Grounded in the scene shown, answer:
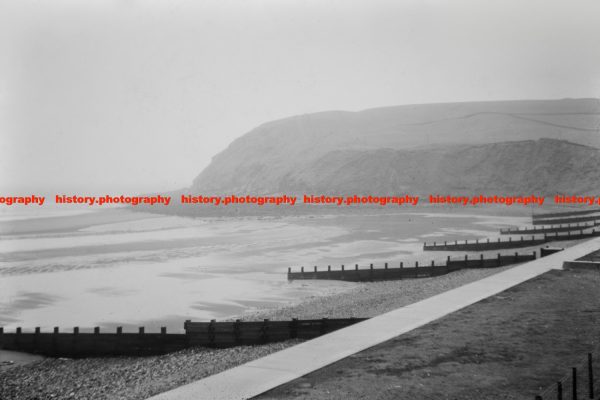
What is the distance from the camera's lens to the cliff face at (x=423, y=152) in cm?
10075

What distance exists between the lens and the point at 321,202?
101 meters

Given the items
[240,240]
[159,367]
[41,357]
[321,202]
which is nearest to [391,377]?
[159,367]

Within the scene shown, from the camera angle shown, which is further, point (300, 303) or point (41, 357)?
point (300, 303)

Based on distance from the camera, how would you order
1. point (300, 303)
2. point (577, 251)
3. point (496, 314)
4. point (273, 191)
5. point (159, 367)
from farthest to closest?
point (273, 191) < point (577, 251) < point (300, 303) < point (159, 367) < point (496, 314)

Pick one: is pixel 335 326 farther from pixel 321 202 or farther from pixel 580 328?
pixel 321 202

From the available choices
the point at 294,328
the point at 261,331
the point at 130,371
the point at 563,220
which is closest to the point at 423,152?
the point at 563,220

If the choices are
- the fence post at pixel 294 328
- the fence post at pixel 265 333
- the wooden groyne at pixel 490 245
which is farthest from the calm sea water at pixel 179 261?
the fence post at pixel 294 328

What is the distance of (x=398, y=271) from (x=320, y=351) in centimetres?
1786

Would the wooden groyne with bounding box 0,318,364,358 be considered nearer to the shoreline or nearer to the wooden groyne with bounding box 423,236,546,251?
the shoreline

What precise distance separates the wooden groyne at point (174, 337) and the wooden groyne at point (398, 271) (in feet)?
38.5

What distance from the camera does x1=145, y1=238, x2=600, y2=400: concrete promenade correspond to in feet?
30.3

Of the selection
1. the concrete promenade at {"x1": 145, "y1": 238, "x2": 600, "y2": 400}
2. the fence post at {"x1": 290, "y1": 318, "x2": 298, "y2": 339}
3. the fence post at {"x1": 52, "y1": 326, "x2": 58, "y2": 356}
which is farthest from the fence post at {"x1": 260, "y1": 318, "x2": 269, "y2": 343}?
the fence post at {"x1": 52, "y1": 326, "x2": 58, "y2": 356}

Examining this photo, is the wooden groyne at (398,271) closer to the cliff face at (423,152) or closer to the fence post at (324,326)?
the fence post at (324,326)

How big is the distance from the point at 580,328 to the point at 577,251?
1409 centimetres
